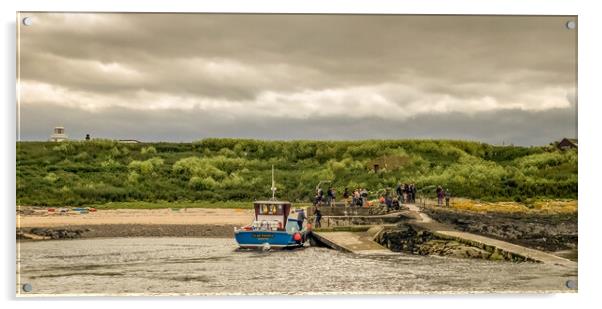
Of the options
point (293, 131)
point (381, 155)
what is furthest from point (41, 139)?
point (381, 155)

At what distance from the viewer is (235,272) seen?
8.64 metres

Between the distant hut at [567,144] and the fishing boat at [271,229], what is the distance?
2.86 meters

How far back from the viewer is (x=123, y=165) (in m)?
8.98

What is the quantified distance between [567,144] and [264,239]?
11.0 feet

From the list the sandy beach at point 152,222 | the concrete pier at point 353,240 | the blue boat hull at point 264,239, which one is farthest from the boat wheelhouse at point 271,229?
the concrete pier at point 353,240

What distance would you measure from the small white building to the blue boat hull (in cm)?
206

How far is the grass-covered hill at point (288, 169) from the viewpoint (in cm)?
890

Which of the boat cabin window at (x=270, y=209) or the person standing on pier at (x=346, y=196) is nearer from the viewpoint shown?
the boat cabin window at (x=270, y=209)

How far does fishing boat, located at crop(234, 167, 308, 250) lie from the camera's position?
29.7ft

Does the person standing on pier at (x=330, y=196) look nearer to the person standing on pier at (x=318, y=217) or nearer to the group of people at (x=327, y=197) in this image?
the group of people at (x=327, y=197)

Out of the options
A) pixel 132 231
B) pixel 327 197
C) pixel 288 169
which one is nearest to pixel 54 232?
pixel 132 231

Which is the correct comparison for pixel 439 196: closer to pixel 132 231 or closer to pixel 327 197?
pixel 327 197

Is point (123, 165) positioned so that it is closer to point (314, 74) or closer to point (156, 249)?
point (156, 249)
